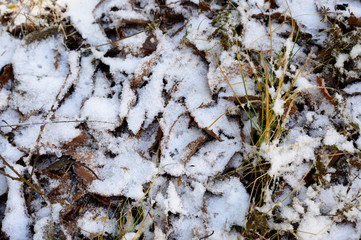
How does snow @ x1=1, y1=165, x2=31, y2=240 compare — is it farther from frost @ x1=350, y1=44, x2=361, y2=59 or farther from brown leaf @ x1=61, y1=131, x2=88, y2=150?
frost @ x1=350, y1=44, x2=361, y2=59

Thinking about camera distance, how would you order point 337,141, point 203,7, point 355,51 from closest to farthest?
point 337,141 < point 355,51 < point 203,7

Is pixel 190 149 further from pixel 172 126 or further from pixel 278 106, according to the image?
pixel 278 106

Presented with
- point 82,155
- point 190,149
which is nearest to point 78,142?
point 82,155

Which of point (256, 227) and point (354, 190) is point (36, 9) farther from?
point (354, 190)

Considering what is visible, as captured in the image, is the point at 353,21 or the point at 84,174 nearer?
the point at 84,174

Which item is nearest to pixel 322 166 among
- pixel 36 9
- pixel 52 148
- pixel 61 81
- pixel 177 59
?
pixel 177 59

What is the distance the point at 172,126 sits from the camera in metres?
1.29

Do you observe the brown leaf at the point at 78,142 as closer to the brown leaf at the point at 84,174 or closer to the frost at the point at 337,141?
the brown leaf at the point at 84,174

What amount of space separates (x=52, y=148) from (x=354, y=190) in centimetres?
143

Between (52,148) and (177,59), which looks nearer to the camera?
(52,148)

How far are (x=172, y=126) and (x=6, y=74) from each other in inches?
37.1

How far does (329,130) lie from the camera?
50.1 inches

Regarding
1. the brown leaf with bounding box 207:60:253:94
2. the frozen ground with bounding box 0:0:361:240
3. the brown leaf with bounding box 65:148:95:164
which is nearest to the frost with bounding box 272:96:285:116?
the frozen ground with bounding box 0:0:361:240

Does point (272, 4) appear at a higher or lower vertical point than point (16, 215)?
higher
